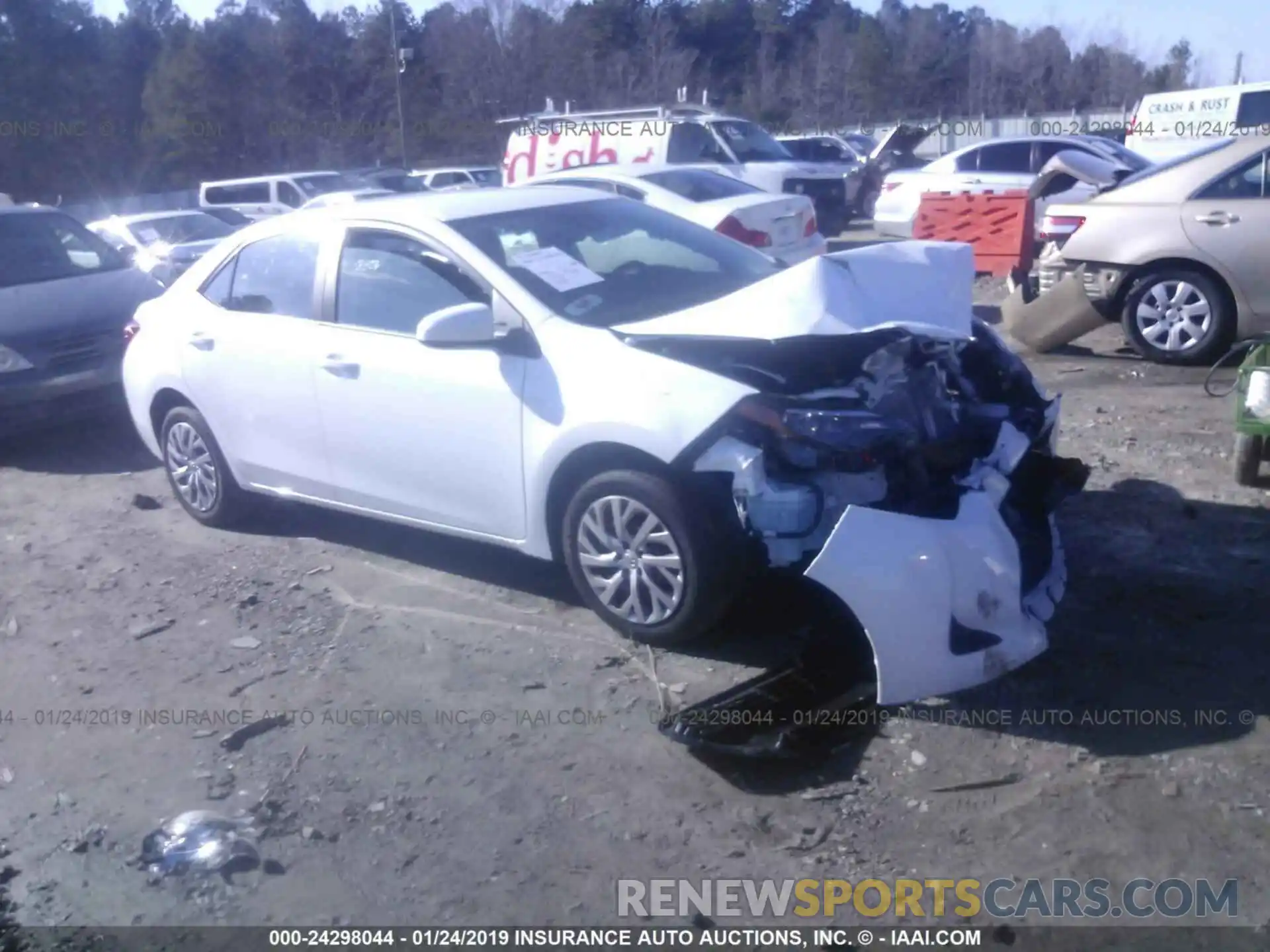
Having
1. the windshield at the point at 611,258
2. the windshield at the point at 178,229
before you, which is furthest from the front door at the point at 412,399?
the windshield at the point at 178,229

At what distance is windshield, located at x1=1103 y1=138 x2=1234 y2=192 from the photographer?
8930mm

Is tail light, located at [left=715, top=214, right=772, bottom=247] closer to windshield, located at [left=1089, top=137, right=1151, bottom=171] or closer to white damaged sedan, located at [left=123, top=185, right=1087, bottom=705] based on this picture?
white damaged sedan, located at [left=123, top=185, right=1087, bottom=705]

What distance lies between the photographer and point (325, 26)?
50.8 meters

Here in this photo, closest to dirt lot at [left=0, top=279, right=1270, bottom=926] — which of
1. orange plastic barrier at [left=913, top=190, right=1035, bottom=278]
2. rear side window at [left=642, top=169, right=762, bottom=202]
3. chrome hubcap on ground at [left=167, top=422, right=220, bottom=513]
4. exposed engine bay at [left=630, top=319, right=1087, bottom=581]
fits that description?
chrome hubcap on ground at [left=167, top=422, right=220, bottom=513]

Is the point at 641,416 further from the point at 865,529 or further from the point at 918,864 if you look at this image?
the point at 918,864

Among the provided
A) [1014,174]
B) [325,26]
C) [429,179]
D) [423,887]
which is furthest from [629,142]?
[325,26]

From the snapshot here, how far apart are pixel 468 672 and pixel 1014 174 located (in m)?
13.8

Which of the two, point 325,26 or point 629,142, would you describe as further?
point 325,26

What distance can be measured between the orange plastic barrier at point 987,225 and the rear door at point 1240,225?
380 cm

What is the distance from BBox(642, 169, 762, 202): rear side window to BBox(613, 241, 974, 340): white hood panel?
6.94m

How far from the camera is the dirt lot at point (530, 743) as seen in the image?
3557 mm

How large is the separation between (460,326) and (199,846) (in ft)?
6.89

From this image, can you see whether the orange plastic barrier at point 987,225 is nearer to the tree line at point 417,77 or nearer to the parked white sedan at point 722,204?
the parked white sedan at point 722,204

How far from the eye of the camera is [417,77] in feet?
154
